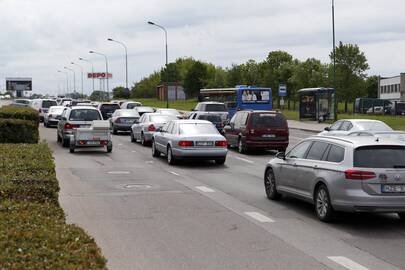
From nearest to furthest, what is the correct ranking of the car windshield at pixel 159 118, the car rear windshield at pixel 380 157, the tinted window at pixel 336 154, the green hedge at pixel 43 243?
the green hedge at pixel 43 243 < the car rear windshield at pixel 380 157 < the tinted window at pixel 336 154 < the car windshield at pixel 159 118

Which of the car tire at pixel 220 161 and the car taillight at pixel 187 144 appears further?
the car tire at pixel 220 161

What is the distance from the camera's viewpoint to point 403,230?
9734mm

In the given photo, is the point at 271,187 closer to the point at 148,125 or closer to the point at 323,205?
the point at 323,205

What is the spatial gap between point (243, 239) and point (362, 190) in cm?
208

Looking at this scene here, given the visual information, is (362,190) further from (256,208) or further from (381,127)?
(381,127)

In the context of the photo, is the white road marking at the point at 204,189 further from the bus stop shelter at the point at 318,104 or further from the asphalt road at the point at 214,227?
the bus stop shelter at the point at 318,104

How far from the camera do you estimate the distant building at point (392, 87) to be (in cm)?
11862

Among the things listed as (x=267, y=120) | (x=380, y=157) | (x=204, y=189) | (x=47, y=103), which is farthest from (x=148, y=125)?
(x=47, y=103)

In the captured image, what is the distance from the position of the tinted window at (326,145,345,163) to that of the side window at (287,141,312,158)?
0.92 m

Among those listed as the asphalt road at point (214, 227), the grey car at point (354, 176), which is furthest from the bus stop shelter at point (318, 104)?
the grey car at point (354, 176)

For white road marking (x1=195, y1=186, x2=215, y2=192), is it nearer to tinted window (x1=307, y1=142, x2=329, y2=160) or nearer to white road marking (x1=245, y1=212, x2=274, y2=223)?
white road marking (x1=245, y1=212, x2=274, y2=223)

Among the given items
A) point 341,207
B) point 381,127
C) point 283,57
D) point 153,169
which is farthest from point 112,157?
point 283,57

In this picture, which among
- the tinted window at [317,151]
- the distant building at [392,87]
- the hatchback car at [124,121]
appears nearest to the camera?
Result: the tinted window at [317,151]

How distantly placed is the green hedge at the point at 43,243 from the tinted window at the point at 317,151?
5.64 metres
